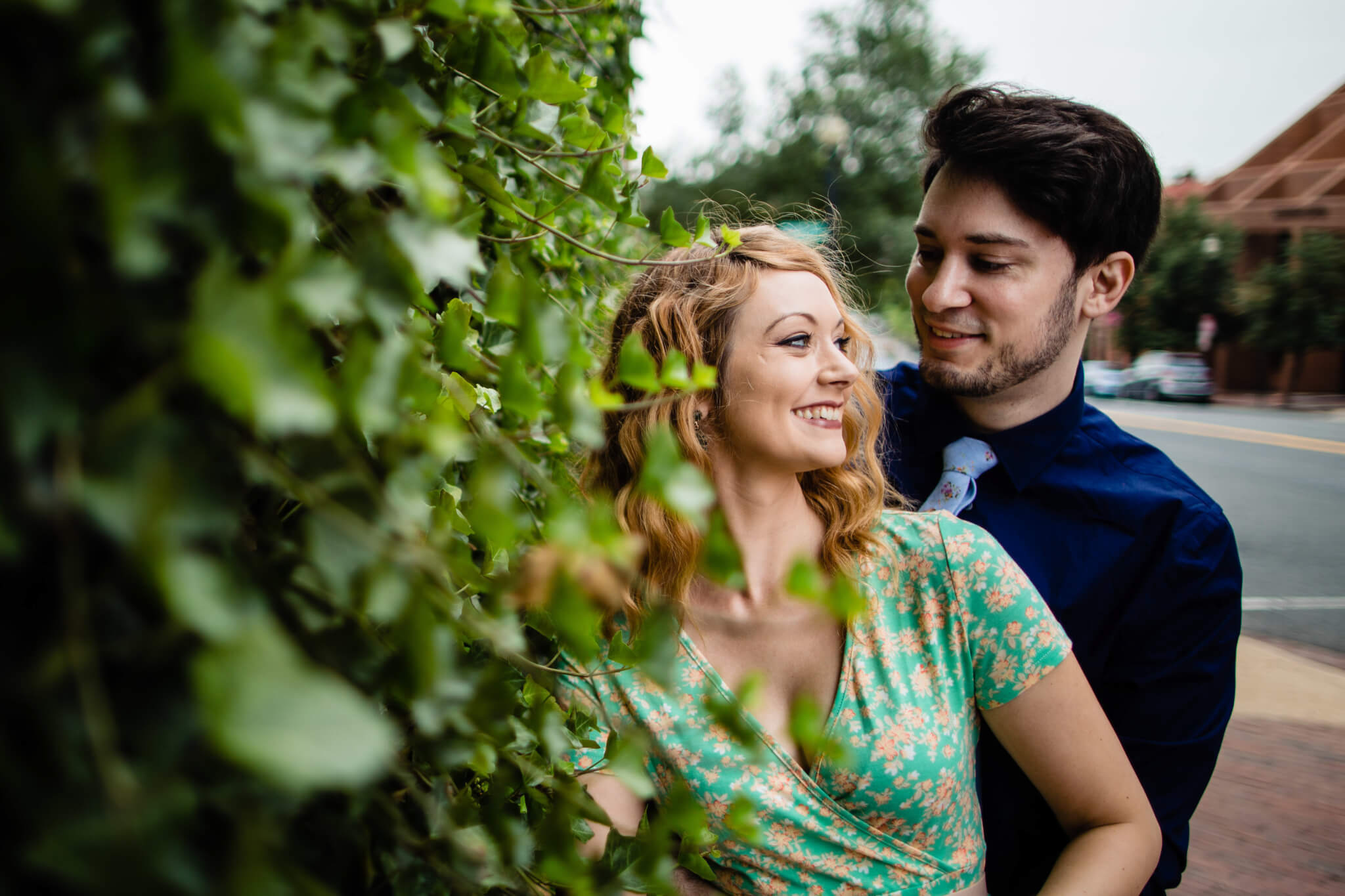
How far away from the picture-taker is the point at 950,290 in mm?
2639

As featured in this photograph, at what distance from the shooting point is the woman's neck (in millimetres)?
2303

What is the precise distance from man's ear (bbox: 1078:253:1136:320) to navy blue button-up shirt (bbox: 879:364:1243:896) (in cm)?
70

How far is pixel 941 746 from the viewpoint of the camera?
1.91 meters

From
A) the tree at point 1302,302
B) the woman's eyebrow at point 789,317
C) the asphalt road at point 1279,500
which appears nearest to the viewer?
the woman's eyebrow at point 789,317

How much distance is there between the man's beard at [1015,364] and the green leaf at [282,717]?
2521 millimetres

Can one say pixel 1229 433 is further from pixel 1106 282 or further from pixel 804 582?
pixel 804 582

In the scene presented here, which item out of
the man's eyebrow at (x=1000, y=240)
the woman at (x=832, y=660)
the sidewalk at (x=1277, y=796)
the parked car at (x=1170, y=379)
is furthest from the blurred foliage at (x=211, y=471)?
the parked car at (x=1170, y=379)

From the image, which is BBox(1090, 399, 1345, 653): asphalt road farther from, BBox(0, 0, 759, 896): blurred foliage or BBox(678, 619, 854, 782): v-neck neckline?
BBox(0, 0, 759, 896): blurred foliage

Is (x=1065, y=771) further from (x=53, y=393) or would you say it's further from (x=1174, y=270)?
(x=1174, y=270)

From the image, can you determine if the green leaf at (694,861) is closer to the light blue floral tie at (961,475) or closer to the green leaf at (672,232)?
the green leaf at (672,232)

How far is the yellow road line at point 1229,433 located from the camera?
1403cm

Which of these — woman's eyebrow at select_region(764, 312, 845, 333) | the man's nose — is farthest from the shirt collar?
woman's eyebrow at select_region(764, 312, 845, 333)

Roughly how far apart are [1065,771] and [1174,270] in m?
34.9

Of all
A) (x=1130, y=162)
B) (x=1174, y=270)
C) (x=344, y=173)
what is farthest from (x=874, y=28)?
(x=344, y=173)
